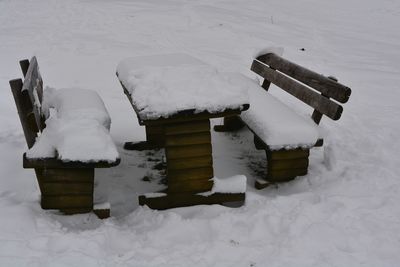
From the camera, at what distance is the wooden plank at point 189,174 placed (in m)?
3.83

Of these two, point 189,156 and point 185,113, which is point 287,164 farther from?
point 185,113

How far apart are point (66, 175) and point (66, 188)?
11cm

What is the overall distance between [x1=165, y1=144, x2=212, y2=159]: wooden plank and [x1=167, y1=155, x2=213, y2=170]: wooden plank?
0.03 meters

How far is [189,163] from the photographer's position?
384 cm

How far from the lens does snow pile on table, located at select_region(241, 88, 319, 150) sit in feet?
13.3

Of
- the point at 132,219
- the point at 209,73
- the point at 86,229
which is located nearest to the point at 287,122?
the point at 209,73

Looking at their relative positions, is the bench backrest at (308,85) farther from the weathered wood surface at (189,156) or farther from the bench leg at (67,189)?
the bench leg at (67,189)

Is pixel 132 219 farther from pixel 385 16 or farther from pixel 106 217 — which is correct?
pixel 385 16

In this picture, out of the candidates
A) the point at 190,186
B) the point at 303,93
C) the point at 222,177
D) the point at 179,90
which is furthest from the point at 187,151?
the point at 303,93

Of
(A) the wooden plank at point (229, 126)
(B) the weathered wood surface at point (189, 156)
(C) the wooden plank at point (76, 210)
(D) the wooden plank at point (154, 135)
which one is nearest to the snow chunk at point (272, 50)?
(A) the wooden plank at point (229, 126)

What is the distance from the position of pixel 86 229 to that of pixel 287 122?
6.95 feet

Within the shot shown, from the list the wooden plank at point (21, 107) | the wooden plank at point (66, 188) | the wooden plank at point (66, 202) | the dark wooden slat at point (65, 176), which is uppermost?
the wooden plank at point (21, 107)

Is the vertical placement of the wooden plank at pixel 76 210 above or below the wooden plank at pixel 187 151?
below

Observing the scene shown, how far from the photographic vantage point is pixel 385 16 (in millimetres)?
13836
